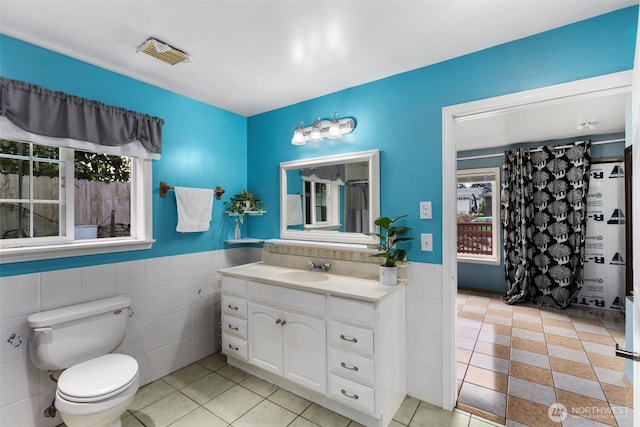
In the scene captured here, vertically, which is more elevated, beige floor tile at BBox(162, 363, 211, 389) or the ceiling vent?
the ceiling vent

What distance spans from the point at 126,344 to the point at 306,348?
4.37 ft

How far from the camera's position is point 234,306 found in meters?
2.37

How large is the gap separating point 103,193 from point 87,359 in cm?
112

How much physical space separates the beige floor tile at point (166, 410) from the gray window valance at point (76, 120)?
1.76m

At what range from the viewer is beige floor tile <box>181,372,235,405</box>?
6.88ft

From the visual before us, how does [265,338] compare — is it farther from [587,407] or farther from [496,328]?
[496,328]

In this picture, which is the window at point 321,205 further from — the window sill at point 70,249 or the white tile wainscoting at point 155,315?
the window sill at point 70,249

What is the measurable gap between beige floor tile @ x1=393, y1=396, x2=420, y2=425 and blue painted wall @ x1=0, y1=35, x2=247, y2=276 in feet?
6.48

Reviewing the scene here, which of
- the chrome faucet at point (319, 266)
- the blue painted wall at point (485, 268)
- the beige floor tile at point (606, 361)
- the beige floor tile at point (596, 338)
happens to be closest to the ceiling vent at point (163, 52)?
the chrome faucet at point (319, 266)

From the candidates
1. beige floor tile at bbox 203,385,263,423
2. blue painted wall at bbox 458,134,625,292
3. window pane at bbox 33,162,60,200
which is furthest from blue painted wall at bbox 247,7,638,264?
blue painted wall at bbox 458,134,625,292

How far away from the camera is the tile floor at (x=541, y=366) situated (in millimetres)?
1928

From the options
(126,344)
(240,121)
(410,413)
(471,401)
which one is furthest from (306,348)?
(240,121)

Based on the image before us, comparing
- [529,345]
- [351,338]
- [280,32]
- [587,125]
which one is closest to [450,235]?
[351,338]

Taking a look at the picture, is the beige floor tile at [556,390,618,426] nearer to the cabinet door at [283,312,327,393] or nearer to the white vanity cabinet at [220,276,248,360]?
the cabinet door at [283,312,327,393]
